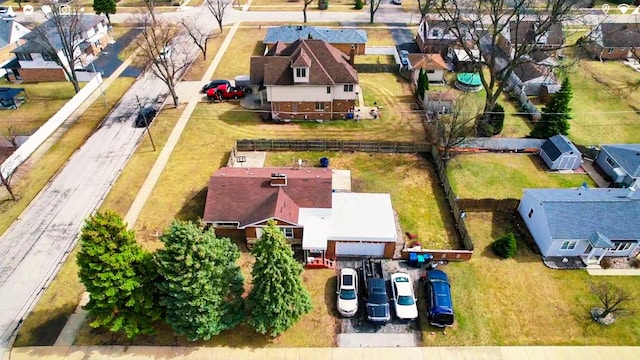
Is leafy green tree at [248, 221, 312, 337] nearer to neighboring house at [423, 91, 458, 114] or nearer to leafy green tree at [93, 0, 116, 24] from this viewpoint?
neighboring house at [423, 91, 458, 114]

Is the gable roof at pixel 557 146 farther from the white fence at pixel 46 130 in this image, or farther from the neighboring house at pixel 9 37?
the neighboring house at pixel 9 37

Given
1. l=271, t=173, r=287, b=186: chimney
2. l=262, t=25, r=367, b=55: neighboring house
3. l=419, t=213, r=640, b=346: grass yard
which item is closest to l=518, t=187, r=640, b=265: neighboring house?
l=419, t=213, r=640, b=346: grass yard

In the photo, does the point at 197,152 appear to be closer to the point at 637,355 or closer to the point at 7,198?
the point at 7,198

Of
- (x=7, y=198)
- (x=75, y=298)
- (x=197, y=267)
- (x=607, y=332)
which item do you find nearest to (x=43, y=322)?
(x=75, y=298)

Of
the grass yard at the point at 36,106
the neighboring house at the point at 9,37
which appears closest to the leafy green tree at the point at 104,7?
the neighboring house at the point at 9,37

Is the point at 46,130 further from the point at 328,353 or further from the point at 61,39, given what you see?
the point at 328,353
